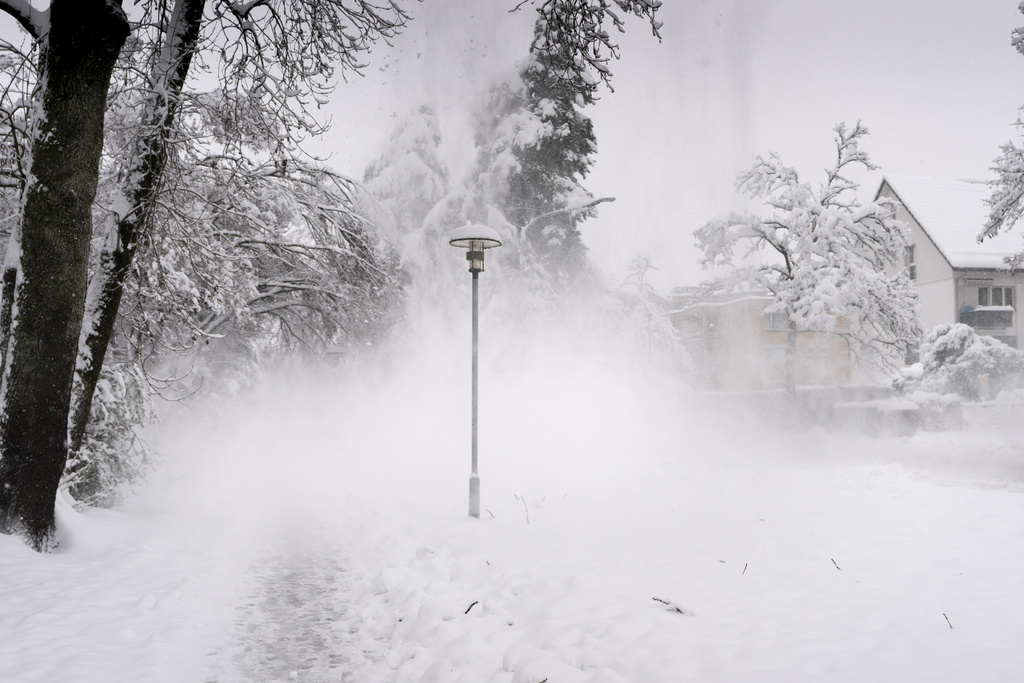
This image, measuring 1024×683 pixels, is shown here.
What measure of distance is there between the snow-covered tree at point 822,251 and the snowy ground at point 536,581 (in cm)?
1119

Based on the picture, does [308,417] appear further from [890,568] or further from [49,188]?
[890,568]

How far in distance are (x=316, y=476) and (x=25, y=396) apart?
10.0 m

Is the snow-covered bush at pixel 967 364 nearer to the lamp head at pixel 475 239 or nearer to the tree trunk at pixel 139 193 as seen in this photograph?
the lamp head at pixel 475 239

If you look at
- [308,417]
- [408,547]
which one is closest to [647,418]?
[308,417]

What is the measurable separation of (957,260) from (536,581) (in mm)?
43852

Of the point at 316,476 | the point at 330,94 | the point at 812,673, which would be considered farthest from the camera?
the point at 316,476

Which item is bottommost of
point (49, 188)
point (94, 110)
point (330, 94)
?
point (49, 188)

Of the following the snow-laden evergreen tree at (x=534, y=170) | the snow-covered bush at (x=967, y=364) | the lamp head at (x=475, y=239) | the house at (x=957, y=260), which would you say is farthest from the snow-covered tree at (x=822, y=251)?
the lamp head at (x=475, y=239)

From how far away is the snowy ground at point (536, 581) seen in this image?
173 inches

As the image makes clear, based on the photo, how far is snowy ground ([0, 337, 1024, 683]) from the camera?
14.4 feet

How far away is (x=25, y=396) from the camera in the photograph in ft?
21.3

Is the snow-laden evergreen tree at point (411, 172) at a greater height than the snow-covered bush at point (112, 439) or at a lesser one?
greater

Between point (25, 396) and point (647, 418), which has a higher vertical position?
point (25, 396)

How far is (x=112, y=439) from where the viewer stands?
380 inches
